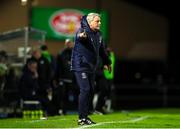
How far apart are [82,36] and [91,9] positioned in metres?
16.5

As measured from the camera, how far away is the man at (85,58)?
12906 millimetres

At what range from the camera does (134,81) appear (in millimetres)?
30406

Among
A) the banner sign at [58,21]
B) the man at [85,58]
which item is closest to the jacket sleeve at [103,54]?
the man at [85,58]

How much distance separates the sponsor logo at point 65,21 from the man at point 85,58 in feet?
50.9

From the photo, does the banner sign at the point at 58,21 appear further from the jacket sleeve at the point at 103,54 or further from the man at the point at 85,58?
the man at the point at 85,58

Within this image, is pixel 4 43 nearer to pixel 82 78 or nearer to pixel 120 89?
pixel 82 78

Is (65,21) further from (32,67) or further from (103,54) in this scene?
(103,54)

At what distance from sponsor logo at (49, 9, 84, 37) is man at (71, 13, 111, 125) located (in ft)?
50.9

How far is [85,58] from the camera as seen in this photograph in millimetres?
13055

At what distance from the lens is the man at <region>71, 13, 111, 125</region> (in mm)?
12906

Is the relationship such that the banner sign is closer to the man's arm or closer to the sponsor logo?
the sponsor logo

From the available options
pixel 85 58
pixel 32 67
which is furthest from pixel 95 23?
pixel 32 67

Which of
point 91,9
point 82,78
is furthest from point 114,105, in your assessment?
point 82,78

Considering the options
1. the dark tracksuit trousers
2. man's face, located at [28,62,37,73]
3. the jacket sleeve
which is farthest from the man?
man's face, located at [28,62,37,73]
